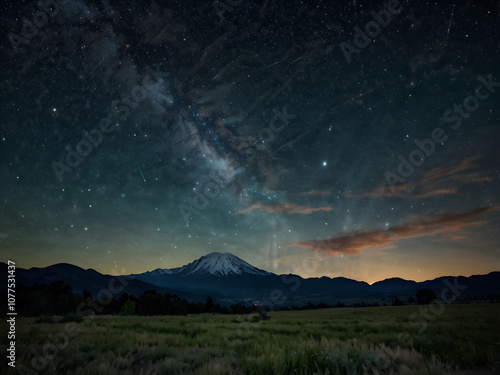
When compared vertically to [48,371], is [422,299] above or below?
below

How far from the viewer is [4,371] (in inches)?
188

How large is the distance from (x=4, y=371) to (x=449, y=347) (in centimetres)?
1139

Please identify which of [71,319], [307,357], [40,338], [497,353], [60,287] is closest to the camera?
[307,357]

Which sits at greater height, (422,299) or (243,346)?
(243,346)

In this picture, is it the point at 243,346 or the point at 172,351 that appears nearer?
the point at 172,351

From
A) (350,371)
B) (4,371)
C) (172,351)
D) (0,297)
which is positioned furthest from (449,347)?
(0,297)

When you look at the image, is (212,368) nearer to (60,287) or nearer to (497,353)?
(497,353)

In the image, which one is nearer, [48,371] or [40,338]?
[48,371]

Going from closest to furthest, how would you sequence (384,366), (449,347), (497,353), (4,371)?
1. (4,371)
2. (384,366)
3. (497,353)
4. (449,347)

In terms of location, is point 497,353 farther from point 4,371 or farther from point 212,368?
point 4,371

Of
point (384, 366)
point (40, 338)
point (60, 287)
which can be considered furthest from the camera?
point (60, 287)

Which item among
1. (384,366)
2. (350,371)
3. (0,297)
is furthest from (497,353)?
(0,297)

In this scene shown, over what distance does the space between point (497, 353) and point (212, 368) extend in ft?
25.1

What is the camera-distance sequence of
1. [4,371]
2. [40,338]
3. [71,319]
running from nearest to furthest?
[4,371] < [40,338] < [71,319]
